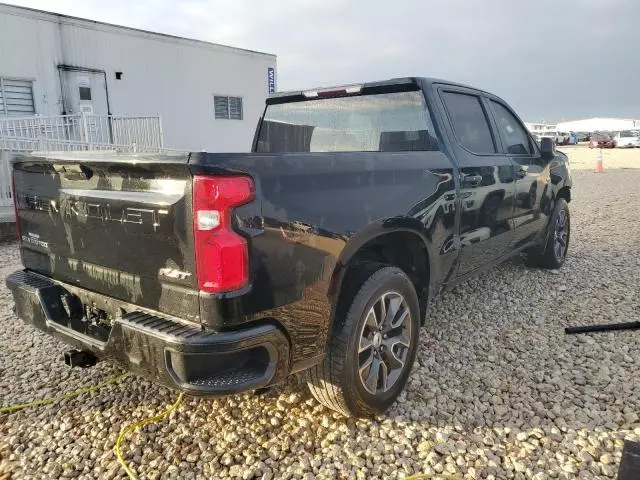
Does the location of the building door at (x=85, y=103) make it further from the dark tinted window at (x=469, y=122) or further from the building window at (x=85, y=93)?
the dark tinted window at (x=469, y=122)

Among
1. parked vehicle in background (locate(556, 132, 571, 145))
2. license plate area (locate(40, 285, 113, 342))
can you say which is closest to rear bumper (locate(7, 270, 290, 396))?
license plate area (locate(40, 285, 113, 342))

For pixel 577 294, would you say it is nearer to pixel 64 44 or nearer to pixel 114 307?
pixel 114 307

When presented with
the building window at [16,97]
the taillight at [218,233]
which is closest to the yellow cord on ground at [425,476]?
the taillight at [218,233]

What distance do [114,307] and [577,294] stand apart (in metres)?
4.14

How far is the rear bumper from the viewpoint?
1.88 m

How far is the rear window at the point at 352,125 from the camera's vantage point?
3295 millimetres

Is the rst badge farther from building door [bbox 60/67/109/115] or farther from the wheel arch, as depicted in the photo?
the wheel arch

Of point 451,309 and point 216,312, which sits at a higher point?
point 216,312

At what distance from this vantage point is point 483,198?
11.5 ft

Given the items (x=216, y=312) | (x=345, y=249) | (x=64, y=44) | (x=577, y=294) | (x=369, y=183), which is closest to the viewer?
(x=216, y=312)

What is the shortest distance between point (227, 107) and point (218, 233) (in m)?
14.0

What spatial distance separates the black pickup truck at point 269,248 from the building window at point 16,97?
32.3 feet

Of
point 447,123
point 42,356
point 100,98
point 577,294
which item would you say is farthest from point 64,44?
point 577,294

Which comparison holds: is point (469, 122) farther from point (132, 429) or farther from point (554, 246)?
point (132, 429)
